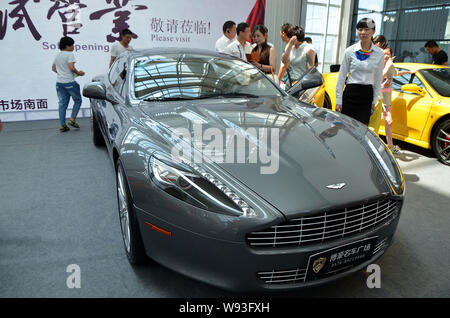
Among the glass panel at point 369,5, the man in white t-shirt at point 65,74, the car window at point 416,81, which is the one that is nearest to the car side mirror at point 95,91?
the man in white t-shirt at point 65,74

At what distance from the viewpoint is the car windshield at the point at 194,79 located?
2.61m

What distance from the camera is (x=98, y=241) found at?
8.01ft

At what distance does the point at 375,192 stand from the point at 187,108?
4.19 feet

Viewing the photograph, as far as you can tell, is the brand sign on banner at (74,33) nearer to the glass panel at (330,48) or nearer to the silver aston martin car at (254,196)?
the silver aston martin car at (254,196)

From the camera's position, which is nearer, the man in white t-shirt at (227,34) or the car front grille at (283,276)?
the car front grille at (283,276)

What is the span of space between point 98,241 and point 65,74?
4174 mm

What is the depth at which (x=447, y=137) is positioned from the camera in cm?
419

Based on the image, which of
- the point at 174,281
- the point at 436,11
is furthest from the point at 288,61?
the point at 436,11

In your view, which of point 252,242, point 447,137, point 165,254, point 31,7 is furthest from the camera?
point 31,7

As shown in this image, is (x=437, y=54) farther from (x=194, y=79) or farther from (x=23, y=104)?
(x=23, y=104)

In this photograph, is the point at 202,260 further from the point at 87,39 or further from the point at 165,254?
the point at 87,39

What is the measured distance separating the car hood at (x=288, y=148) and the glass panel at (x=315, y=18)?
10.4 metres

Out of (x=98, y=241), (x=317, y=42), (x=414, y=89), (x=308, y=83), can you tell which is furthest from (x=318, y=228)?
(x=317, y=42)

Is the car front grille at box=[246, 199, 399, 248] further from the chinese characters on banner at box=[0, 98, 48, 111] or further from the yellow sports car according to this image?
the chinese characters on banner at box=[0, 98, 48, 111]
